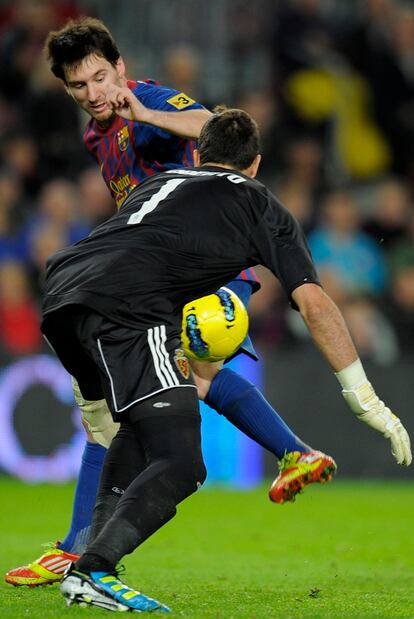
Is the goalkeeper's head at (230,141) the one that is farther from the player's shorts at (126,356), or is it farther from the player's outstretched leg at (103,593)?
the player's outstretched leg at (103,593)

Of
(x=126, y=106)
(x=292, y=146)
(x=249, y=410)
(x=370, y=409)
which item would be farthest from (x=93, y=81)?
(x=292, y=146)

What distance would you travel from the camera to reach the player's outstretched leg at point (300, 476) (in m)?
4.85

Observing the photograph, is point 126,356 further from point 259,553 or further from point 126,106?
point 259,553

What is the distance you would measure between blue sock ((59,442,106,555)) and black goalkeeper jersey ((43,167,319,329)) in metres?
1.05

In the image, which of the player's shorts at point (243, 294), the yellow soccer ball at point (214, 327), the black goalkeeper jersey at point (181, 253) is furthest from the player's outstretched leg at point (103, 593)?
the player's shorts at point (243, 294)

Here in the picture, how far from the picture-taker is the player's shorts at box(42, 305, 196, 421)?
4.51 meters

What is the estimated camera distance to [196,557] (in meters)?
6.60

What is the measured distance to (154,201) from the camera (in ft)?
15.8

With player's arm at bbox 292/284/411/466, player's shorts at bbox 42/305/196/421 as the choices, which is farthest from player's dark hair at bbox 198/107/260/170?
player's shorts at bbox 42/305/196/421

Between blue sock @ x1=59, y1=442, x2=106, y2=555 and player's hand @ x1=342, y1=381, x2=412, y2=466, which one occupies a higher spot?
player's hand @ x1=342, y1=381, x2=412, y2=466

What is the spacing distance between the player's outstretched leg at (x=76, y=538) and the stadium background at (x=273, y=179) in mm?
4783

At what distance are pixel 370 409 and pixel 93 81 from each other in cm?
201

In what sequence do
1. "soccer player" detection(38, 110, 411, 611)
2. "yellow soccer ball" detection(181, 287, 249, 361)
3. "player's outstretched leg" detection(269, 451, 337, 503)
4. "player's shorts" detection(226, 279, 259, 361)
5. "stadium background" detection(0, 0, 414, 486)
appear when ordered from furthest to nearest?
"stadium background" detection(0, 0, 414, 486), "player's shorts" detection(226, 279, 259, 361), "yellow soccer ball" detection(181, 287, 249, 361), "player's outstretched leg" detection(269, 451, 337, 503), "soccer player" detection(38, 110, 411, 611)

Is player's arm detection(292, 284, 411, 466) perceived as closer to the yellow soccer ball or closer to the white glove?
the white glove
